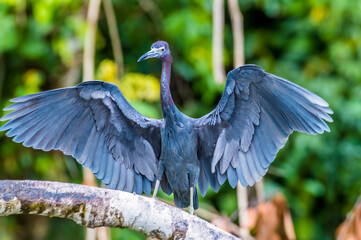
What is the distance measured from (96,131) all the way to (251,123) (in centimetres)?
111

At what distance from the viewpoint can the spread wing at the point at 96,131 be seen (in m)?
3.98

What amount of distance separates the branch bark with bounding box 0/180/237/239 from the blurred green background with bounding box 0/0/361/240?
3.21 meters

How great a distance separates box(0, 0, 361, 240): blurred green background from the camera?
6.75m

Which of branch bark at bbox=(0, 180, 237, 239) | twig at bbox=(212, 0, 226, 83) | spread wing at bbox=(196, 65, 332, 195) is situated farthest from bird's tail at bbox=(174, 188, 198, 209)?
twig at bbox=(212, 0, 226, 83)

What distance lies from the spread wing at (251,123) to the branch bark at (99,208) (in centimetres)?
89

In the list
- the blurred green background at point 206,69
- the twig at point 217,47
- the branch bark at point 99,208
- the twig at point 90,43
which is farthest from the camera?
the blurred green background at point 206,69

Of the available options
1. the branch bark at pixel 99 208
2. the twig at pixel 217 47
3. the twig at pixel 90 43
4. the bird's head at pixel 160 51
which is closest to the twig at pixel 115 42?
the twig at pixel 90 43

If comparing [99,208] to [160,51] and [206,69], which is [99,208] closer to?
[160,51]

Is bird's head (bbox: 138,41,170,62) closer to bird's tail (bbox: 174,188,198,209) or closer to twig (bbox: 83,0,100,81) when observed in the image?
bird's tail (bbox: 174,188,198,209)

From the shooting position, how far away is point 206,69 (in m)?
6.77

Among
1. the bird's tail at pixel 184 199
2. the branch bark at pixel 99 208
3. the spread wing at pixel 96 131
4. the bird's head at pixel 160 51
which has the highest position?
the bird's head at pixel 160 51

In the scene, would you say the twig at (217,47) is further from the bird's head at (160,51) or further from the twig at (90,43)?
the bird's head at (160,51)

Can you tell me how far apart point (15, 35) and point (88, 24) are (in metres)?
0.94

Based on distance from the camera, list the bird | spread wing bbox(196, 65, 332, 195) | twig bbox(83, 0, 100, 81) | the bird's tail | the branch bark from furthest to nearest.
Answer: twig bbox(83, 0, 100, 81) → the bird's tail → the bird → spread wing bbox(196, 65, 332, 195) → the branch bark
